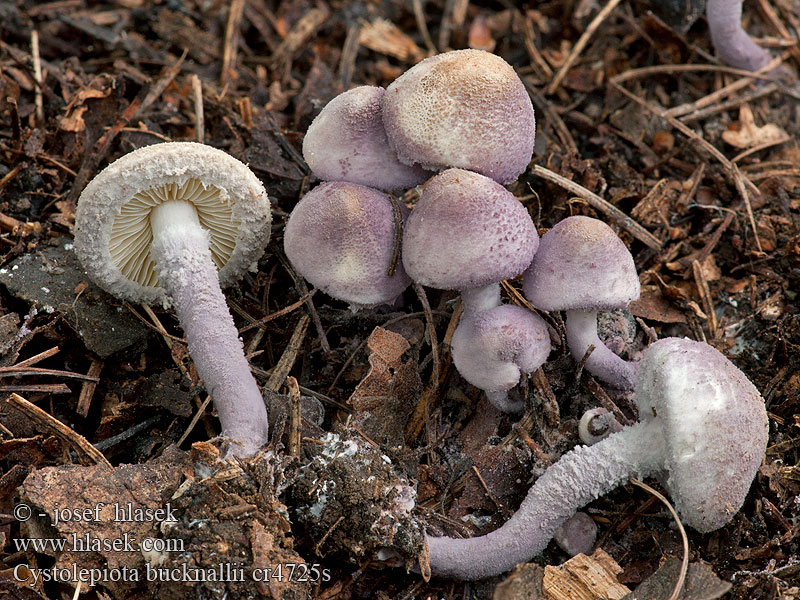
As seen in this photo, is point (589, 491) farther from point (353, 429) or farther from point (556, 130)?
point (556, 130)

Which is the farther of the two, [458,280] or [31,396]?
[31,396]

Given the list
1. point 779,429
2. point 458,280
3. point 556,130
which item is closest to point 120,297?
point 458,280

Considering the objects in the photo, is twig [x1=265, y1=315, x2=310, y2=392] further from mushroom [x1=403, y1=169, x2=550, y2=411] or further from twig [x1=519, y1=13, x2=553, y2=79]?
twig [x1=519, y1=13, x2=553, y2=79]

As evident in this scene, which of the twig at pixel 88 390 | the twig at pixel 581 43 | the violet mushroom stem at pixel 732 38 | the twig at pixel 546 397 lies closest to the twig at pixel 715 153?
the twig at pixel 581 43

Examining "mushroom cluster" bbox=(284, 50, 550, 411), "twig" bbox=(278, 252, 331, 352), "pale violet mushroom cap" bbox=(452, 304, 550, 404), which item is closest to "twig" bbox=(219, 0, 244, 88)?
"twig" bbox=(278, 252, 331, 352)

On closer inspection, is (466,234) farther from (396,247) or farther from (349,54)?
(349,54)

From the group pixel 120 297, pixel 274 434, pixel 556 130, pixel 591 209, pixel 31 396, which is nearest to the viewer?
pixel 274 434
